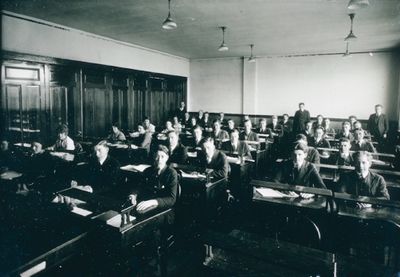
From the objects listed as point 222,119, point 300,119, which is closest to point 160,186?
point 300,119

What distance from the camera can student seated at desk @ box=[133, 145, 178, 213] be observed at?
10.1ft

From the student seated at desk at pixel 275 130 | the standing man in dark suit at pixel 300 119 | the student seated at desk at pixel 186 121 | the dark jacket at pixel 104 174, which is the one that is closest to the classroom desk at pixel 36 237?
the dark jacket at pixel 104 174

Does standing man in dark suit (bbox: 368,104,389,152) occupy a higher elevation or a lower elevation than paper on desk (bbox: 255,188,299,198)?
higher

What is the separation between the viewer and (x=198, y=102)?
48.0 feet

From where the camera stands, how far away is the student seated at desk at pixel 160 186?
3.07 metres

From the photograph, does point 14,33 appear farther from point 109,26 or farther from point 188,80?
point 188,80

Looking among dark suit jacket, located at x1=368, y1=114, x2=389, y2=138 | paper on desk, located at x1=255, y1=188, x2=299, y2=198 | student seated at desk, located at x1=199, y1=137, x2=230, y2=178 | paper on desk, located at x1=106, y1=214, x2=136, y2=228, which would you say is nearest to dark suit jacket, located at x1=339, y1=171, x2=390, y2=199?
paper on desk, located at x1=255, y1=188, x2=299, y2=198

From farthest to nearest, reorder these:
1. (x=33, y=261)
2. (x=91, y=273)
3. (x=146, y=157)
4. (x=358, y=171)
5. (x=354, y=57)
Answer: (x=354, y=57) → (x=146, y=157) → (x=358, y=171) → (x=91, y=273) → (x=33, y=261)

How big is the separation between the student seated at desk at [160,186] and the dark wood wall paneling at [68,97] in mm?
4882

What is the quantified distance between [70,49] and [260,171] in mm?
5960

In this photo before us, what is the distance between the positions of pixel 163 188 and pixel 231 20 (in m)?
5.03

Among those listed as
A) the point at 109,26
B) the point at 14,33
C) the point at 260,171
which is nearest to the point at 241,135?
the point at 260,171

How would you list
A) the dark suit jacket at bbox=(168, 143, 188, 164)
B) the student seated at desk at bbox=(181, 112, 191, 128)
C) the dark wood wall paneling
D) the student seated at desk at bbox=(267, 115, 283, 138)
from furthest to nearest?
the student seated at desk at bbox=(181, 112, 191, 128) < the student seated at desk at bbox=(267, 115, 283, 138) < the dark wood wall paneling < the dark suit jacket at bbox=(168, 143, 188, 164)

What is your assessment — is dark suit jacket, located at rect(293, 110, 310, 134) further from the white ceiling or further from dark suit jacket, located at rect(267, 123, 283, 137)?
the white ceiling
